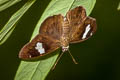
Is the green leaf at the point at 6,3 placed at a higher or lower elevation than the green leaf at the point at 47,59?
higher

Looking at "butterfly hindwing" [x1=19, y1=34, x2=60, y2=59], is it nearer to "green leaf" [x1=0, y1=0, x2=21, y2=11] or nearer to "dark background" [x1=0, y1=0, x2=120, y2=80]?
"green leaf" [x1=0, y1=0, x2=21, y2=11]

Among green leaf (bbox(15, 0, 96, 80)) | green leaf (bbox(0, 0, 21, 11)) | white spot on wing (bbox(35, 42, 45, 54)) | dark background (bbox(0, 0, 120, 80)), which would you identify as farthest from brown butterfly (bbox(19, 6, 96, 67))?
dark background (bbox(0, 0, 120, 80))

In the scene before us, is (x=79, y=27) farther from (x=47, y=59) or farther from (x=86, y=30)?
(x=47, y=59)

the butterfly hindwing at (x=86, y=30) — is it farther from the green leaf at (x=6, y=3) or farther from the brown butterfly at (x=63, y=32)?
the green leaf at (x=6, y=3)

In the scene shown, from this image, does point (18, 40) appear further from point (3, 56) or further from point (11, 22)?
point (11, 22)

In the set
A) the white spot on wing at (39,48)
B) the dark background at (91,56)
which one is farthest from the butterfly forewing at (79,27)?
the dark background at (91,56)
